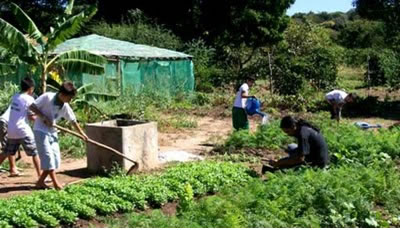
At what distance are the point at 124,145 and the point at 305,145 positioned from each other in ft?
9.99

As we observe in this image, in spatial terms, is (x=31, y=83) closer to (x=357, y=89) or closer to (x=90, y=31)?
(x=357, y=89)

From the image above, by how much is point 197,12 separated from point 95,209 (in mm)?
29498

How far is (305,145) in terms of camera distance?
861 centimetres

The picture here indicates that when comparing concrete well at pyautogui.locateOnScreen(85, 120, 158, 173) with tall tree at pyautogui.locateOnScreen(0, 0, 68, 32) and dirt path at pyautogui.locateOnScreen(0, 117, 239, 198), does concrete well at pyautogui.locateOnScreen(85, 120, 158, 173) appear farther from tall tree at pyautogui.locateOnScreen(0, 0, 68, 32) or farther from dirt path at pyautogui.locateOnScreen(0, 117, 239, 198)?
tall tree at pyautogui.locateOnScreen(0, 0, 68, 32)

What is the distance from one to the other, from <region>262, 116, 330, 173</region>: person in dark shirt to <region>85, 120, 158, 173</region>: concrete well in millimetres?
2596

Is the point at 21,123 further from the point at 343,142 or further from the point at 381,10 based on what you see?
the point at 381,10

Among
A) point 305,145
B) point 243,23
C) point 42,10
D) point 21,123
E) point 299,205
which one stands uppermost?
point 42,10

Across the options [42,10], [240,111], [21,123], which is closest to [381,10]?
[240,111]

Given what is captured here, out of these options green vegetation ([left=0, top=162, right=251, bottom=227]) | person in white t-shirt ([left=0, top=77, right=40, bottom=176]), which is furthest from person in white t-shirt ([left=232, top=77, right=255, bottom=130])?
person in white t-shirt ([left=0, top=77, right=40, bottom=176])

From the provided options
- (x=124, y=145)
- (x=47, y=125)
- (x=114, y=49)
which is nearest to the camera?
(x=47, y=125)

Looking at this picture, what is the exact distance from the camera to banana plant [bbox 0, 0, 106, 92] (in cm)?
1380

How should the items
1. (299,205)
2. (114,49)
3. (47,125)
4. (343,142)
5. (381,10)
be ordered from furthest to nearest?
(114,49)
(381,10)
(343,142)
(47,125)
(299,205)

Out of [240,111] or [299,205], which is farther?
[240,111]

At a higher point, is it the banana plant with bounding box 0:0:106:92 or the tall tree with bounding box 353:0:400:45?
the tall tree with bounding box 353:0:400:45
